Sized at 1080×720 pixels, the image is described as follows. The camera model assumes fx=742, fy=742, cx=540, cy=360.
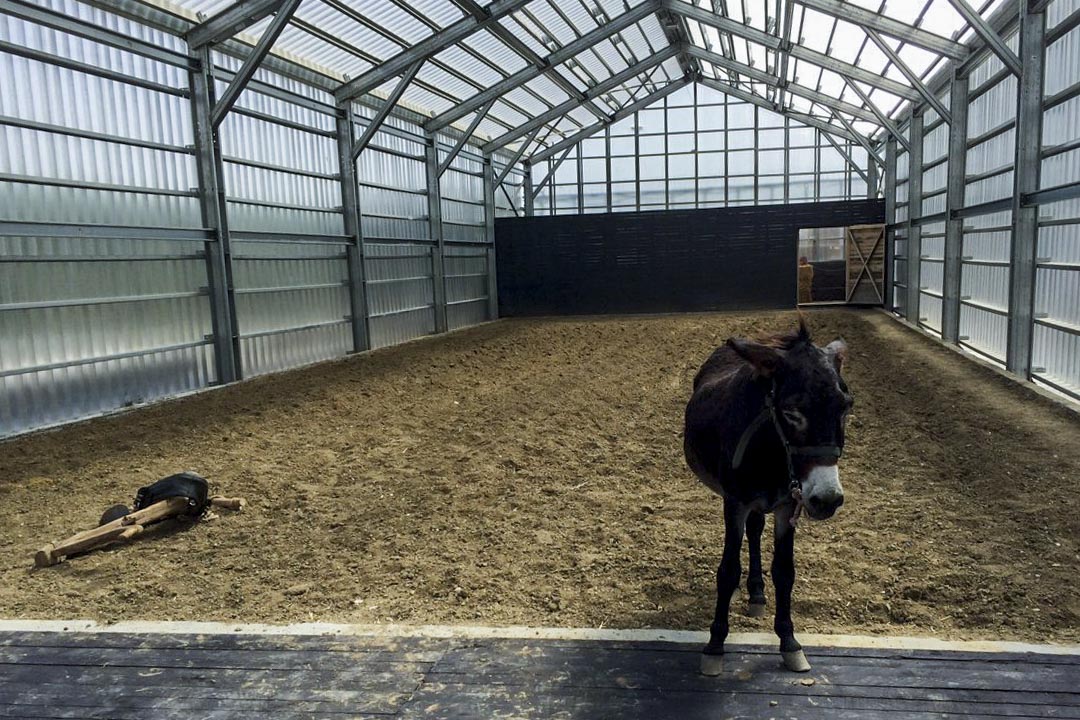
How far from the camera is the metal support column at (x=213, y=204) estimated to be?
37.6ft

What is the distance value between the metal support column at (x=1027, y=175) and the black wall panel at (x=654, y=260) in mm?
14247

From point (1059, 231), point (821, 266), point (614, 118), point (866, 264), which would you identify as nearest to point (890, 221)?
point (866, 264)

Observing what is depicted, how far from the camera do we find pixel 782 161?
80.5ft

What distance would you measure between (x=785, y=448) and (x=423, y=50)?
13901 millimetres

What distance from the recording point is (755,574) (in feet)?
12.3

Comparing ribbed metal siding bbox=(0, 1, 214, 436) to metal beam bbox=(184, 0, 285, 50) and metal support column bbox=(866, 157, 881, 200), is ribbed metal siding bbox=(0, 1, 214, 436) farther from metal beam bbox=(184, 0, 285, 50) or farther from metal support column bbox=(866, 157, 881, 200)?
metal support column bbox=(866, 157, 881, 200)

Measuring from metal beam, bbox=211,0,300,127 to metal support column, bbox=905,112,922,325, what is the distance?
45.0ft

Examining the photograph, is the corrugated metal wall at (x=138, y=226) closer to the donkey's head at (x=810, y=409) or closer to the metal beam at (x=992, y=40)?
the donkey's head at (x=810, y=409)

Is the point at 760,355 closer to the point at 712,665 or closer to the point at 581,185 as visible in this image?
the point at 712,665

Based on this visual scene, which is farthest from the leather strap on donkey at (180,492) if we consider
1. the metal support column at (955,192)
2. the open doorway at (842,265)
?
the open doorway at (842,265)

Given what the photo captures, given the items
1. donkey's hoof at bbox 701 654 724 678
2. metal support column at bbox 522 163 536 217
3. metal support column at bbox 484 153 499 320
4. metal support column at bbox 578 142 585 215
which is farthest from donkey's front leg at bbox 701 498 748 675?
metal support column at bbox 522 163 536 217

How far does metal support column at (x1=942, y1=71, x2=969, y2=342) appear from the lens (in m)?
13.1

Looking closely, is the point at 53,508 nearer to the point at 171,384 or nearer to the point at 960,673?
the point at 171,384

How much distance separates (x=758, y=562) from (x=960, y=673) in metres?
0.99
